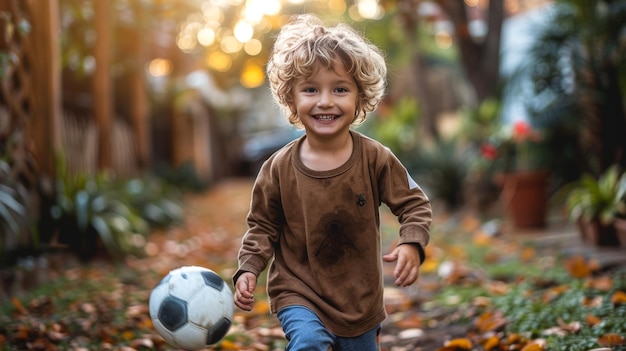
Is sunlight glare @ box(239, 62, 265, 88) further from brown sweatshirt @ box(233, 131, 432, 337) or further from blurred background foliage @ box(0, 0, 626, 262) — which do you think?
brown sweatshirt @ box(233, 131, 432, 337)

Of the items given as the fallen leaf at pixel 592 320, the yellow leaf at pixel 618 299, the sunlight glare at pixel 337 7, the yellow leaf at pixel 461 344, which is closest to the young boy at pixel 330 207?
the yellow leaf at pixel 461 344

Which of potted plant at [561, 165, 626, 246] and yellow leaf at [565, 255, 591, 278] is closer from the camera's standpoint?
yellow leaf at [565, 255, 591, 278]

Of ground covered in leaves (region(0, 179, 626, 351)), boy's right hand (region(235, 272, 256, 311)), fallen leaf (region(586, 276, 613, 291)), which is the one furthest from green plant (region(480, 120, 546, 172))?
boy's right hand (region(235, 272, 256, 311))

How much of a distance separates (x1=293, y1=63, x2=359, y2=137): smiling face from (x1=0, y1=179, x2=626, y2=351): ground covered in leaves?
4.77ft

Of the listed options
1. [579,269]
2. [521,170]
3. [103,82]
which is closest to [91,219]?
[103,82]

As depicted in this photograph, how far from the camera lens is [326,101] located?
8.38ft

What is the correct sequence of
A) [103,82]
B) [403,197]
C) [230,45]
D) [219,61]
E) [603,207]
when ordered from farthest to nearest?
[219,61], [230,45], [103,82], [603,207], [403,197]

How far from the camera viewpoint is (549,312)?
363 cm

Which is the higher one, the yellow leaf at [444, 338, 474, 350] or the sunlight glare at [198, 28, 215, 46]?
the sunlight glare at [198, 28, 215, 46]

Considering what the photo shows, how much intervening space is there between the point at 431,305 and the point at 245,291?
7.84 ft

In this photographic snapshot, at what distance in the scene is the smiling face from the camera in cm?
257

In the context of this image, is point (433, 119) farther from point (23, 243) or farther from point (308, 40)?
point (308, 40)

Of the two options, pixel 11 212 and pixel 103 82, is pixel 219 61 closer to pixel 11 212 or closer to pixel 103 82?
pixel 103 82

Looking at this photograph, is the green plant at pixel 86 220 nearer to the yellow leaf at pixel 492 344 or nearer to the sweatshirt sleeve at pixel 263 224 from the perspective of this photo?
the sweatshirt sleeve at pixel 263 224
